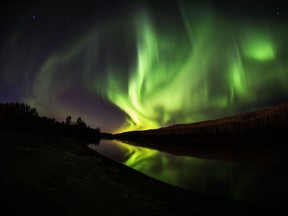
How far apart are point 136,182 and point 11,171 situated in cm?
172

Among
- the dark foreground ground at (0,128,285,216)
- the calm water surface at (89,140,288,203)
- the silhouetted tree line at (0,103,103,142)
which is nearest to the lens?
the dark foreground ground at (0,128,285,216)

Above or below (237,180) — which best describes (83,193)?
below

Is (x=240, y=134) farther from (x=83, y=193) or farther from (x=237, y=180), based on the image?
(x=83, y=193)

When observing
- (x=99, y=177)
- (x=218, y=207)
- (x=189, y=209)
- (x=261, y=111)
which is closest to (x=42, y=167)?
(x=99, y=177)

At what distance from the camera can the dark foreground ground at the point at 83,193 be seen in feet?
6.88

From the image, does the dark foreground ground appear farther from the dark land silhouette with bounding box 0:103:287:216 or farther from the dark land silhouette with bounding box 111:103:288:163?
the dark land silhouette with bounding box 111:103:288:163

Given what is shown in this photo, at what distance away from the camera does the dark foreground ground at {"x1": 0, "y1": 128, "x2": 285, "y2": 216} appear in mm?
2098

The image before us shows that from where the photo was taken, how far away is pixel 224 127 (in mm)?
12562

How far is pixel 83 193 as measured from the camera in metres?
2.51

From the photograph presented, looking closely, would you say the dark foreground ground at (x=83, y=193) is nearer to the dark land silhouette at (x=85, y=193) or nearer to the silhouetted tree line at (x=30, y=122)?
the dark land silhouette at (x=85, y=193)

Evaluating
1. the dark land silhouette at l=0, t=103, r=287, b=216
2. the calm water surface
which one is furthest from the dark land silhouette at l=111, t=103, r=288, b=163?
the dark land silhouette at l=0, t=103, r=287, b=216

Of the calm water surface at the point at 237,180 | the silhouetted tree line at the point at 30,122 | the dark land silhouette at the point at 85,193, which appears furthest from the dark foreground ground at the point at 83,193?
the silhouetted tree line at the point at 30,122

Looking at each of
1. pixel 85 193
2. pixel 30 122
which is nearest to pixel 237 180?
pixel 85 193

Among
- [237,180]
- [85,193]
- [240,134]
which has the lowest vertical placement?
[85,193]
